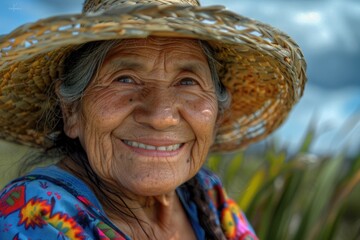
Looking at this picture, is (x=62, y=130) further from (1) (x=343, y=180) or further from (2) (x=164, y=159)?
(1) (x=343, y=180)

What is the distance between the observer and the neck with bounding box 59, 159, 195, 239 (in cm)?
198

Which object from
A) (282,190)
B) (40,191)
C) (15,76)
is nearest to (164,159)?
Result: (40,191)

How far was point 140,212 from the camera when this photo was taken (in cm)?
208

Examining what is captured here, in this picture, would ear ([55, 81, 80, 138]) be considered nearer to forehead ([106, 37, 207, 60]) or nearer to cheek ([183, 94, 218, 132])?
forehead ([106, 37, 207, 60])

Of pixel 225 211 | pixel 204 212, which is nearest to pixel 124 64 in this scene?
pixel 204 212

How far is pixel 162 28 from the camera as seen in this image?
1.53m

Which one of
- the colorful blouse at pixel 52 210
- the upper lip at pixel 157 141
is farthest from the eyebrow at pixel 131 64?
the colorful blouse at pixel 52 210

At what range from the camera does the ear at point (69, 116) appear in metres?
1.99

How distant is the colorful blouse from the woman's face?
14 centimetres

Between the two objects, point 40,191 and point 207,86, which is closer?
point 40,191

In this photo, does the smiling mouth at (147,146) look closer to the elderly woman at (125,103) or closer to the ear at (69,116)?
the elderly woman at (125,103)

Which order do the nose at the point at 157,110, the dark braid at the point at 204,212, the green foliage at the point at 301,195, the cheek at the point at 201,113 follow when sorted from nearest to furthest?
the nose at the point at 157,110 → the cheek at the point at 201,113 → the dark braid at the point at 204,212 → the green foliage at the point at 301,195

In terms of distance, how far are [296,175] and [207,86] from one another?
116cm

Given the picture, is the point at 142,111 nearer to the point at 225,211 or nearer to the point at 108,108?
the point at 108,108
